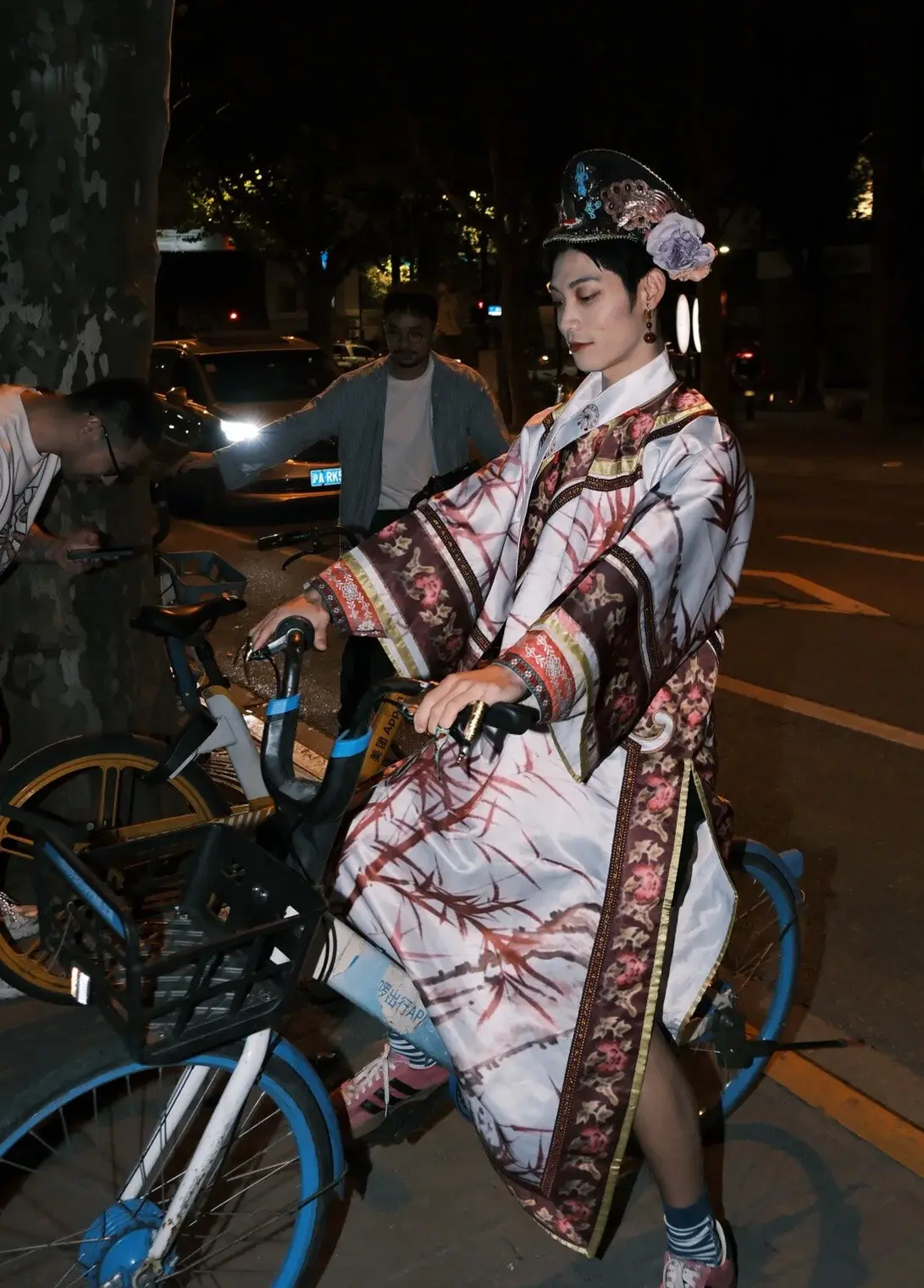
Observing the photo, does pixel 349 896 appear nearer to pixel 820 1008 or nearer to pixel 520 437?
pixel 520 437

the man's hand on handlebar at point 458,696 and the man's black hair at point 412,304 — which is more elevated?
the man's black hair at point 412,304

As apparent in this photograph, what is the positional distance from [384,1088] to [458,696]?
1.26 m

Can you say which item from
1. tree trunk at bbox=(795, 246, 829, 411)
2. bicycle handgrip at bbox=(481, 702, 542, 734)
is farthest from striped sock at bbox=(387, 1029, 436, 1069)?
tree trunk at bbox=(795, 246, 829, 411)

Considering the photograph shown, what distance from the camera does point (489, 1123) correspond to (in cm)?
267

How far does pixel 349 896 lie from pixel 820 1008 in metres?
1.82

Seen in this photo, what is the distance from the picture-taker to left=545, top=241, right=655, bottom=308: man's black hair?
267 centimetres

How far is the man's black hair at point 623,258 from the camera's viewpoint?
8.75 feet

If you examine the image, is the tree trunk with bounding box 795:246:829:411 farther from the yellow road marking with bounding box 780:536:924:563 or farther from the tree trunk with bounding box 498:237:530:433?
the yellow road marking with bounding box 780:536:924:563

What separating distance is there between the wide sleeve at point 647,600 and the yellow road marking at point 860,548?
8.21 m

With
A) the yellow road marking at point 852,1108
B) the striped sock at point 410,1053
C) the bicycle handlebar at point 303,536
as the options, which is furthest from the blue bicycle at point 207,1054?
the bicycle handlebar at point 303,536

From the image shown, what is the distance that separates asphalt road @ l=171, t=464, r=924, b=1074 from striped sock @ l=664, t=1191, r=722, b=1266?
1115 mm

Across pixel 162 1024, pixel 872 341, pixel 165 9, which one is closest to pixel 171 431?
pixel 165 9

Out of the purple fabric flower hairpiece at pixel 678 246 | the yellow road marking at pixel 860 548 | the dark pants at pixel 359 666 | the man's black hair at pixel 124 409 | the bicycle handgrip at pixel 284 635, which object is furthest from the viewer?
the yellow road marking at pixel 860 548

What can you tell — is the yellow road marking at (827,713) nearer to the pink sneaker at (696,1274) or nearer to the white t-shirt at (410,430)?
the white t-shirt at (410,430)
